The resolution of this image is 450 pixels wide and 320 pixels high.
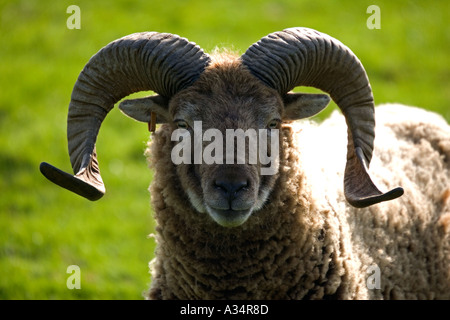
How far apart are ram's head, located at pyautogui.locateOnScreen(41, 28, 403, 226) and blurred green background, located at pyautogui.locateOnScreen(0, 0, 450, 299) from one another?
176 cm

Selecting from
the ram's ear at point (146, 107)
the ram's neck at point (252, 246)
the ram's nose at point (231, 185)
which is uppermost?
the ram's ear at point (146, 107)

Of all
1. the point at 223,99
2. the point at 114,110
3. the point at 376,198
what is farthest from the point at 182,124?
the point at 114,110

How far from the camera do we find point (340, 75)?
555 centimetres

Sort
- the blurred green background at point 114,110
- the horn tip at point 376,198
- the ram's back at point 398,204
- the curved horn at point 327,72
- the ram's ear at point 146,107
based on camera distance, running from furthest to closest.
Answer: the blurred green background at point 114,110 < the ram's back at point 398,204 < the ram's ear at point 146,107 < the curved horn at point 327,72 < the horn tip at point 376,198

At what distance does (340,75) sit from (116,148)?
7949mm

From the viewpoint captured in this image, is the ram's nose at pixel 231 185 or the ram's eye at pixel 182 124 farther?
the ram's eye at pixel 182 124

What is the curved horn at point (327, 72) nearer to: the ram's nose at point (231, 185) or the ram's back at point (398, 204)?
the ram's back at point (398, 204)

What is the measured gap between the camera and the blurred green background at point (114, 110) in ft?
32.1

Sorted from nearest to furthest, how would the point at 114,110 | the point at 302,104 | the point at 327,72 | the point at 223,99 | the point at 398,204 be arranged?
the point at 223,99 < the point at 327,72 < the point at 302,104 < the point at 398,204 < the point at 114,110

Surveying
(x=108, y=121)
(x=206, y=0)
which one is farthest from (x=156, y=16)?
(x=108, y=121)

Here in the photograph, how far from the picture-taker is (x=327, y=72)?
557 cm

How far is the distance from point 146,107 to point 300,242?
175 centimetres

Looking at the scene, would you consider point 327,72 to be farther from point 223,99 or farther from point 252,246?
point 252,246

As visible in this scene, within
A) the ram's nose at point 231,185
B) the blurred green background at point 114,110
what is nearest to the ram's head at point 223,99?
the ram's nose at point 231,185
